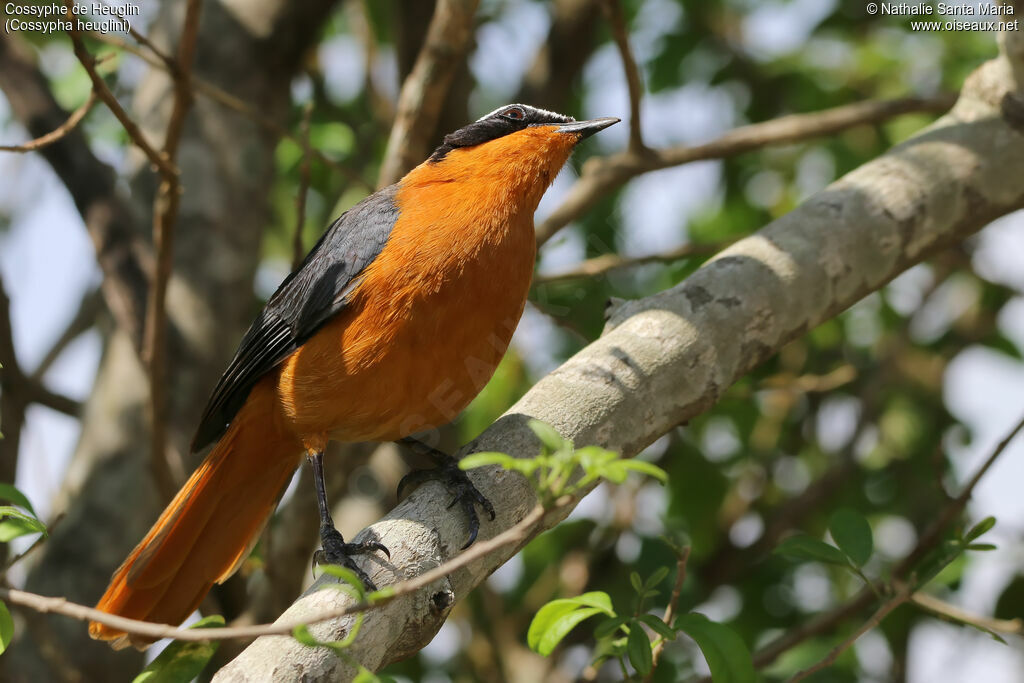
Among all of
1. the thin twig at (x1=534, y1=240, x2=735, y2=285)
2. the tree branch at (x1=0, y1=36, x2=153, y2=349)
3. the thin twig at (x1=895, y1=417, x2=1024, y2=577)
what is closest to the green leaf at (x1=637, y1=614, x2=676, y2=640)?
the thin twig at (x1=895, y1=417, x2=1024, y2=577)

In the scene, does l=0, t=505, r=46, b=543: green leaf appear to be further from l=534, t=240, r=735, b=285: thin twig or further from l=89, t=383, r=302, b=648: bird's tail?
l=534, t=240, r=735, b=285: thin twig

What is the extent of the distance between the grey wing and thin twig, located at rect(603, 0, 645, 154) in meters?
1.01

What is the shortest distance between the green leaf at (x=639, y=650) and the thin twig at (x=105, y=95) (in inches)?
87.9

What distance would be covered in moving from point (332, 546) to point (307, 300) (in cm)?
85

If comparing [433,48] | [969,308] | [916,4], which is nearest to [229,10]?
[433,48]

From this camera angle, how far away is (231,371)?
357cm

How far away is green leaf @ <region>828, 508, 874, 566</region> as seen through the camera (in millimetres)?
2783

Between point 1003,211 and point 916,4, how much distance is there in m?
2.27

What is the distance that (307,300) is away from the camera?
11.1 feet

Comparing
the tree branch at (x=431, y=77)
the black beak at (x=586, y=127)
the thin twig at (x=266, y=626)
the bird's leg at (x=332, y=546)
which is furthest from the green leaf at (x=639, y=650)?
the tree branch at (x=431, y=77)

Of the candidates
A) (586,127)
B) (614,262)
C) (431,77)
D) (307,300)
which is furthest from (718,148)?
(307,300)

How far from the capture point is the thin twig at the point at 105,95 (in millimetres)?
3113

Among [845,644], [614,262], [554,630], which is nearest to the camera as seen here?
[554,630]

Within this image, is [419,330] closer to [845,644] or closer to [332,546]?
[332,546]
